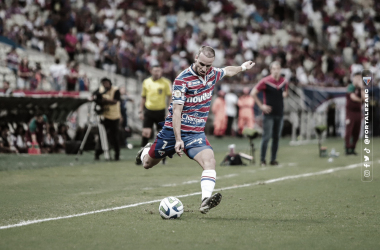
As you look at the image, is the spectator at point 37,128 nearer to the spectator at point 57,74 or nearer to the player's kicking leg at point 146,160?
the spectator at point 57,74

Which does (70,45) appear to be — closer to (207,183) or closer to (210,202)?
(207,183)

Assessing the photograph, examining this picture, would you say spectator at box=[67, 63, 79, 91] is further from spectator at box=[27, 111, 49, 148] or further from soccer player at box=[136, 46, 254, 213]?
soccer player at box=[136, 46, 254, 213]

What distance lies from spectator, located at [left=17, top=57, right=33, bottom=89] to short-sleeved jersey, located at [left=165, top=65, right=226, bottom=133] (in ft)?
42.5

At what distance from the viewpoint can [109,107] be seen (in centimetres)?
1494

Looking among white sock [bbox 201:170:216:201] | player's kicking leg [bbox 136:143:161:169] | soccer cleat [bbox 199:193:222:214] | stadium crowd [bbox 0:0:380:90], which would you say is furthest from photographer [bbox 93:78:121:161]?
stadium crowd [bbox 0:0:380:90]

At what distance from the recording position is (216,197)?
6.63 metres

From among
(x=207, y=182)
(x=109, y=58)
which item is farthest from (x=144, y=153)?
(x=109, y=58)

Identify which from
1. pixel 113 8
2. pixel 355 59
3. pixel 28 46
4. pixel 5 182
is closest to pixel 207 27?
pixel 113 8

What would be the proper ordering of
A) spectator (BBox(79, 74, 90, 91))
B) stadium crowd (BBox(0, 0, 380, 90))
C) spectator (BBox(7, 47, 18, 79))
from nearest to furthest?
spectator (BBox(7, 47, 18, 79)), spectator (BBox(79, 74, 90, 91)), stadium crowd (BBox(0, 0, 380, 90))

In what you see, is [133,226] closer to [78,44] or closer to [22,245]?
[22,245]

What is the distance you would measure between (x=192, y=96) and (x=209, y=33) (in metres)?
25.5

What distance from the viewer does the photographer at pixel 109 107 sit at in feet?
47.8

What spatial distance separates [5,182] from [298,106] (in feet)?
54.9

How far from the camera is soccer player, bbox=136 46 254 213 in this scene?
7016mm
